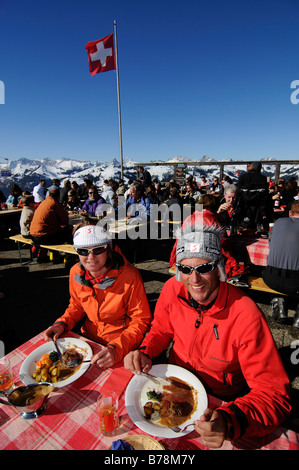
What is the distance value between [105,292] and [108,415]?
1.14 m

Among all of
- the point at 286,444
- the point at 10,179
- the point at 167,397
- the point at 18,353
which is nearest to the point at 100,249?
the point at 18,353

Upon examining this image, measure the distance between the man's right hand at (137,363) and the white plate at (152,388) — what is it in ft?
0.15

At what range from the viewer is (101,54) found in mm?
13516

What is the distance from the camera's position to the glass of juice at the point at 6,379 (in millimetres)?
1574

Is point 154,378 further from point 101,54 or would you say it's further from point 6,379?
point 101,54

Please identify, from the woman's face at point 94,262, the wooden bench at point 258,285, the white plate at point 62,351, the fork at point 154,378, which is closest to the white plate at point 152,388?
the fork at point 154,378

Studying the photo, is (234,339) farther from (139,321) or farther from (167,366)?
(139,321)

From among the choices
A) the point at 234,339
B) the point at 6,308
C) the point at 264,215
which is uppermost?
the point at 264,215

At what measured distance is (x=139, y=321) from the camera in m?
2.27

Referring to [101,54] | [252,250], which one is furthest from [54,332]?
[101,54]

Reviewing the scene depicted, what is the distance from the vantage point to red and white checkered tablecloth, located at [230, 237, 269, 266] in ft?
16.0

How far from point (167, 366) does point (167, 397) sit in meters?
0.21

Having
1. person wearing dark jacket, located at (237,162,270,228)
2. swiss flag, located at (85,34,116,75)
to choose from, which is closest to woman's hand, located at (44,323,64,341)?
person wearing dark jacket, located at (237,162,270,228)

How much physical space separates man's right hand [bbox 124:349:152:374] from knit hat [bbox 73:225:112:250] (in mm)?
1102
